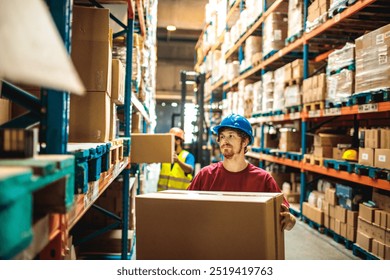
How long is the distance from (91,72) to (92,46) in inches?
6.5

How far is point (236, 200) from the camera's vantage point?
183 centimetres

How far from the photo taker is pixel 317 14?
16.9ft

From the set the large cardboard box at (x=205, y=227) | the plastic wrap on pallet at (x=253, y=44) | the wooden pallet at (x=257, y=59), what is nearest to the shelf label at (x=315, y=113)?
the wooden pallet at (x=257, y=59)

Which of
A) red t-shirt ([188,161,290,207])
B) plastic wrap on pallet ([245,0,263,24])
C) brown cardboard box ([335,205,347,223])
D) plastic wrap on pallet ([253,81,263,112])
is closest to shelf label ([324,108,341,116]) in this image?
brown cardboard box ([335,205,347,223])

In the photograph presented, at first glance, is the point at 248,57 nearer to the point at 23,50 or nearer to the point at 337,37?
the point at 337,37

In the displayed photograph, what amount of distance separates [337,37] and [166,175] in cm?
335

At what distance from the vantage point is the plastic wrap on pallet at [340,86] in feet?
14.3

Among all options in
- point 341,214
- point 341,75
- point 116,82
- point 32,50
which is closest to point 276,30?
point 341,75

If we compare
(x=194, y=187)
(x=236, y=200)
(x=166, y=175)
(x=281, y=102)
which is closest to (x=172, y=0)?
(x=281, y=102)

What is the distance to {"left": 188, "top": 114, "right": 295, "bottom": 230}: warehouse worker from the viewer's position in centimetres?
280

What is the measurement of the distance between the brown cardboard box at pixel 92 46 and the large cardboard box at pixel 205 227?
2.76ft

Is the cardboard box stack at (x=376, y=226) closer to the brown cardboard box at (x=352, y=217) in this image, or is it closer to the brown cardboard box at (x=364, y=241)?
the brown cardboard box at (x=364, y=241)

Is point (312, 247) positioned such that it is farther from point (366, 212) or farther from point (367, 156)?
point (367, 156)

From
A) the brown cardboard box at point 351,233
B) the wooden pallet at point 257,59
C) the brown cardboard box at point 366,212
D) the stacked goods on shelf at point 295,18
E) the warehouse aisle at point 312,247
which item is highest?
the stacked goods on shelf at point 295,18
